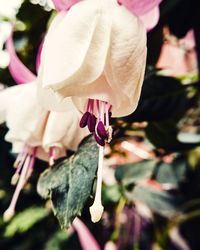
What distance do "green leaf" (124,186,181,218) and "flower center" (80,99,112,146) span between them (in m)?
0.51

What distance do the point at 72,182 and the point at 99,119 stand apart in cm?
9

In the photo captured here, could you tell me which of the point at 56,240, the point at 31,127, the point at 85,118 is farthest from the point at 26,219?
the point at 85,118

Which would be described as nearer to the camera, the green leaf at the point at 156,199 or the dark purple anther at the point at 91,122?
the dark purple anther at the point at 91,122

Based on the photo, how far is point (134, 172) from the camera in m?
0.86

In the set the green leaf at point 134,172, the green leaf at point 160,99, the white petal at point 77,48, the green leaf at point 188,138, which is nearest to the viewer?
the white petal at point 77,48

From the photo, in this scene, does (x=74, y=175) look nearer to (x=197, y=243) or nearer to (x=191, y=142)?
(x=191, y=142)

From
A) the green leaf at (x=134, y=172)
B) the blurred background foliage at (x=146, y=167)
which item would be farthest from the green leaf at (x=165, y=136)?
the green leaf at (x=134, y=172)

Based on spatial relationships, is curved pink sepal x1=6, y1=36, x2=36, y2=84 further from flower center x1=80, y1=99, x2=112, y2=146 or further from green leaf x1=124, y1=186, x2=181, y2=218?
green leaf x1=124, y1=186, x2=181, y2=218

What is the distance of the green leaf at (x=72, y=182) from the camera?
387mm

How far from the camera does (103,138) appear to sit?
0.34 metres

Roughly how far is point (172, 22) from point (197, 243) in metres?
0.69

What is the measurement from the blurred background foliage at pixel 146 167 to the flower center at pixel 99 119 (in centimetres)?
17

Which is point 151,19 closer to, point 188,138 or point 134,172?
point 188,138

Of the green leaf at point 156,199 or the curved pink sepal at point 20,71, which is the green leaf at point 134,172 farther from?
the curved pink sepal at point 20,71
